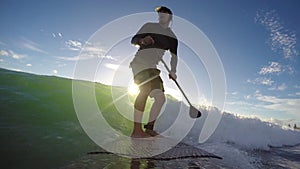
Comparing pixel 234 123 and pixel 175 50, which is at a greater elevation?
pixel 175 50

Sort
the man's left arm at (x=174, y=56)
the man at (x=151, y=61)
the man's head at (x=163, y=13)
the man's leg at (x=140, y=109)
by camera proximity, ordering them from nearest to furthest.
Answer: the man's leg at (x=140, y=109) → the man at (x=151, y=61) → the man's head at (x=163, y=13) → the man's left arm at (x=174, y=56)

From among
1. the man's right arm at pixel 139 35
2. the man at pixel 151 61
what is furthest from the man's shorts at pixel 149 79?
the man's right arm at pixel 139 35

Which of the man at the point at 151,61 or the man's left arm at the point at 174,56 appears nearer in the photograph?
the man at the point at 151,61

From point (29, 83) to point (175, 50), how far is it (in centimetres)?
1315

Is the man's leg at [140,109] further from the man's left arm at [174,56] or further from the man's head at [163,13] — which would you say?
the man's head at [163,13]

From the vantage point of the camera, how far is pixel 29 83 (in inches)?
578

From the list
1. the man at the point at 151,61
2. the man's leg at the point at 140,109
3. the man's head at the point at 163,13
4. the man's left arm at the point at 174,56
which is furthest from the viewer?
the man's left arm at the point at 174,56

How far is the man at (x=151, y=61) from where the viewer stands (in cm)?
470

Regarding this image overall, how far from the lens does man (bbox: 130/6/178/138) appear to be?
470 cm

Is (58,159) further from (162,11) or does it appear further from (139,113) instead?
(162,11)

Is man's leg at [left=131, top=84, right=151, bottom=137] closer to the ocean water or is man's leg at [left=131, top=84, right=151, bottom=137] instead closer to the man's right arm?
the man's right arm

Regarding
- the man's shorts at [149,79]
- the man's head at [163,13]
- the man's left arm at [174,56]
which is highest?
the man's head at [163,13]

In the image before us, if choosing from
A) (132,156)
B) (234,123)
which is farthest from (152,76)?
(234,123)

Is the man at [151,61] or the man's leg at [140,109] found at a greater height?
the man at [151,61]
